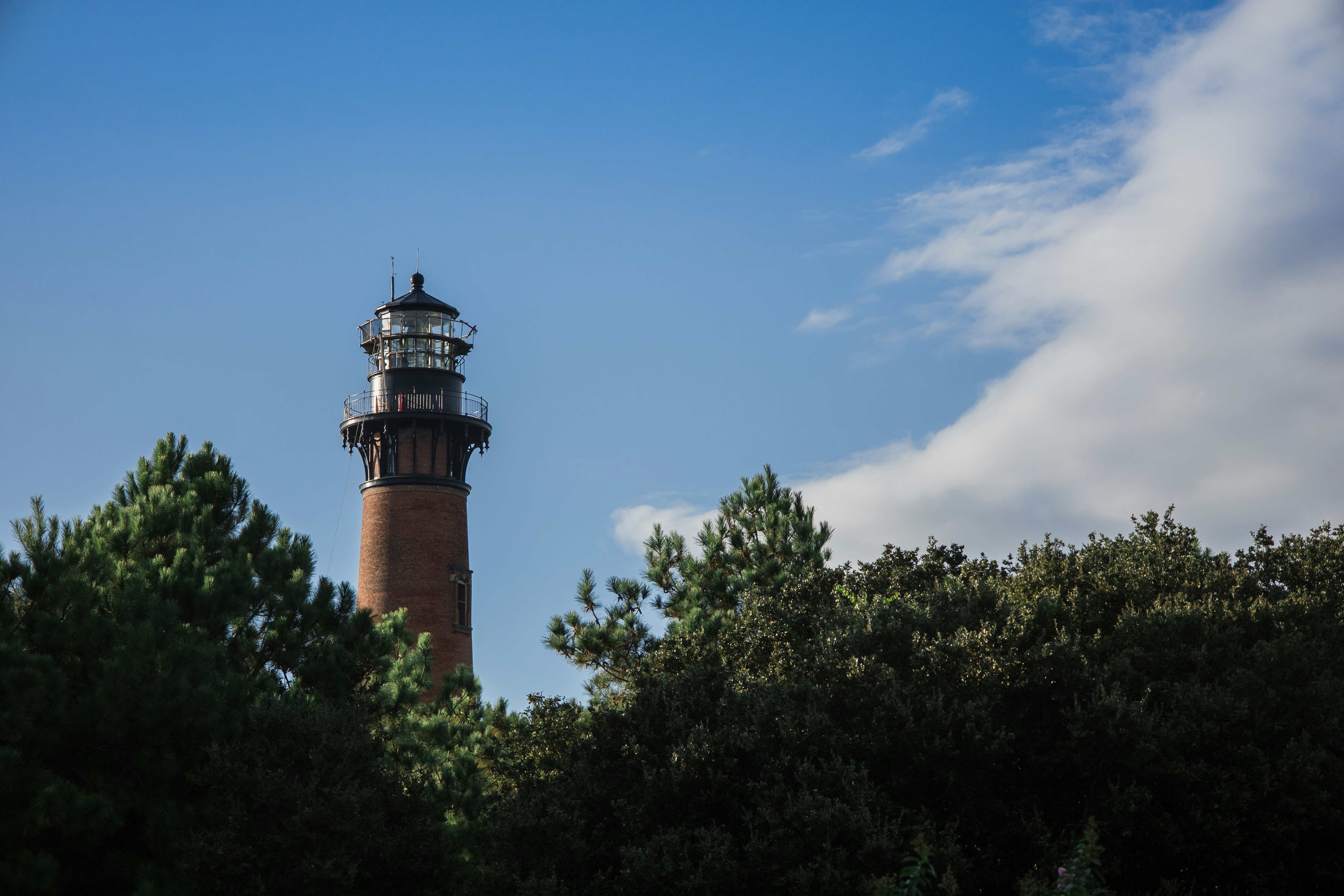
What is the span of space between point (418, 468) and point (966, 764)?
23.8 metres

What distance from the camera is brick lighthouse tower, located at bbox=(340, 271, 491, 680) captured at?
35688 mm

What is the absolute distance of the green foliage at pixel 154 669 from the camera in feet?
48.7

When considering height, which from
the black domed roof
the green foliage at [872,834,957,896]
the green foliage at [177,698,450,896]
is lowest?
the green foliage at [872,834,957,896]

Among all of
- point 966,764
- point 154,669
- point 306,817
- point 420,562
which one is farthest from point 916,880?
point 420,562

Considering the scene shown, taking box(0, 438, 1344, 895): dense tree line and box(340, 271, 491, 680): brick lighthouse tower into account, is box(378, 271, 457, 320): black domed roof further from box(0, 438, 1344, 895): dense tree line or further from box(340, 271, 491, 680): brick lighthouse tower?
box(0, 438, 1344, 895): dense tree line

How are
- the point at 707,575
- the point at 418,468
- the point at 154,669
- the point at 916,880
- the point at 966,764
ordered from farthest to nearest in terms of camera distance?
the point at 418,468, the point at 707,575, the point at 966,764, the point at 154,669, the point at 916,880

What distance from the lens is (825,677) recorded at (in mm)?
17453

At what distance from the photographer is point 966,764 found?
1619 cm

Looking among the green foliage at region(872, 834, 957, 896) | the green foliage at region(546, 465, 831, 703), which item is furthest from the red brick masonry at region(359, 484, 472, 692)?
the green foliage at region(872, 834, 957, 896)

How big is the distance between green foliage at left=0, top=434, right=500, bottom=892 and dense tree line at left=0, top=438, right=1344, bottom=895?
1.9 inches

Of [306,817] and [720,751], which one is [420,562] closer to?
[306,817]

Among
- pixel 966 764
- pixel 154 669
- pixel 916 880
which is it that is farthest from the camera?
pixel 966 764

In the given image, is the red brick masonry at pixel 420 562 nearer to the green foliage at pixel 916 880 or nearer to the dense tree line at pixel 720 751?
the dense tree line at pixel 720 751

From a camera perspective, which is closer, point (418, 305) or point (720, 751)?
point (720, 751)
